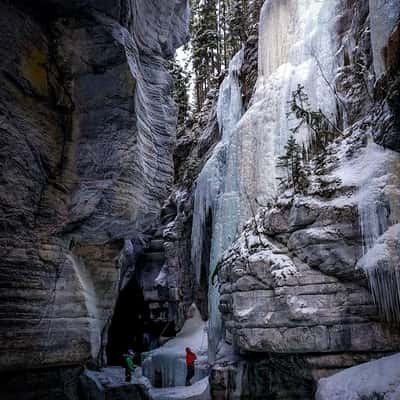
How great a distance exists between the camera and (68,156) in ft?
25.5

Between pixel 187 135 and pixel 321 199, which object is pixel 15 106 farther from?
pixel 187 135

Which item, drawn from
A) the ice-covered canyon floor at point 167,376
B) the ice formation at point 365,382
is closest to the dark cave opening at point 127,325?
the ice-covered canyon floor at point 167,376

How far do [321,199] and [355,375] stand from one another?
8.51ft

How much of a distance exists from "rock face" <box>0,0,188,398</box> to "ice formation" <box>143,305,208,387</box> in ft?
20.8

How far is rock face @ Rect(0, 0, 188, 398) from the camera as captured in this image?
701 centimetres

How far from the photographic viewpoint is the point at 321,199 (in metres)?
7.24

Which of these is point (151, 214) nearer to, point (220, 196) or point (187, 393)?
point (220, 196)

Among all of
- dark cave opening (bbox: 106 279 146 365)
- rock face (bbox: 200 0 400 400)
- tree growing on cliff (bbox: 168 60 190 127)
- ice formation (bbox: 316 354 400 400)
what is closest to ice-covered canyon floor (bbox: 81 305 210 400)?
rock face (bbox: 200 0 400 400)

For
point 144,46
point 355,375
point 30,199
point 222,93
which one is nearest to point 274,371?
point 355,375

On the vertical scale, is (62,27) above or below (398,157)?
above

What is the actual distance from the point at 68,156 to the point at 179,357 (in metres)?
9.46

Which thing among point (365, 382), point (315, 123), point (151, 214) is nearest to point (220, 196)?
point (151, 214)

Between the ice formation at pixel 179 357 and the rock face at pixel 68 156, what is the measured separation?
6340mm

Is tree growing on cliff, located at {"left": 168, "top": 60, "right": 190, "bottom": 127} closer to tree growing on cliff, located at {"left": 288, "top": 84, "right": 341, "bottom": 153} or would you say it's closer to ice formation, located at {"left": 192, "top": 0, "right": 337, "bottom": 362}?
ice formation, located at {"left": 192, "top": 0, "right": 337, "bottom": 362}
